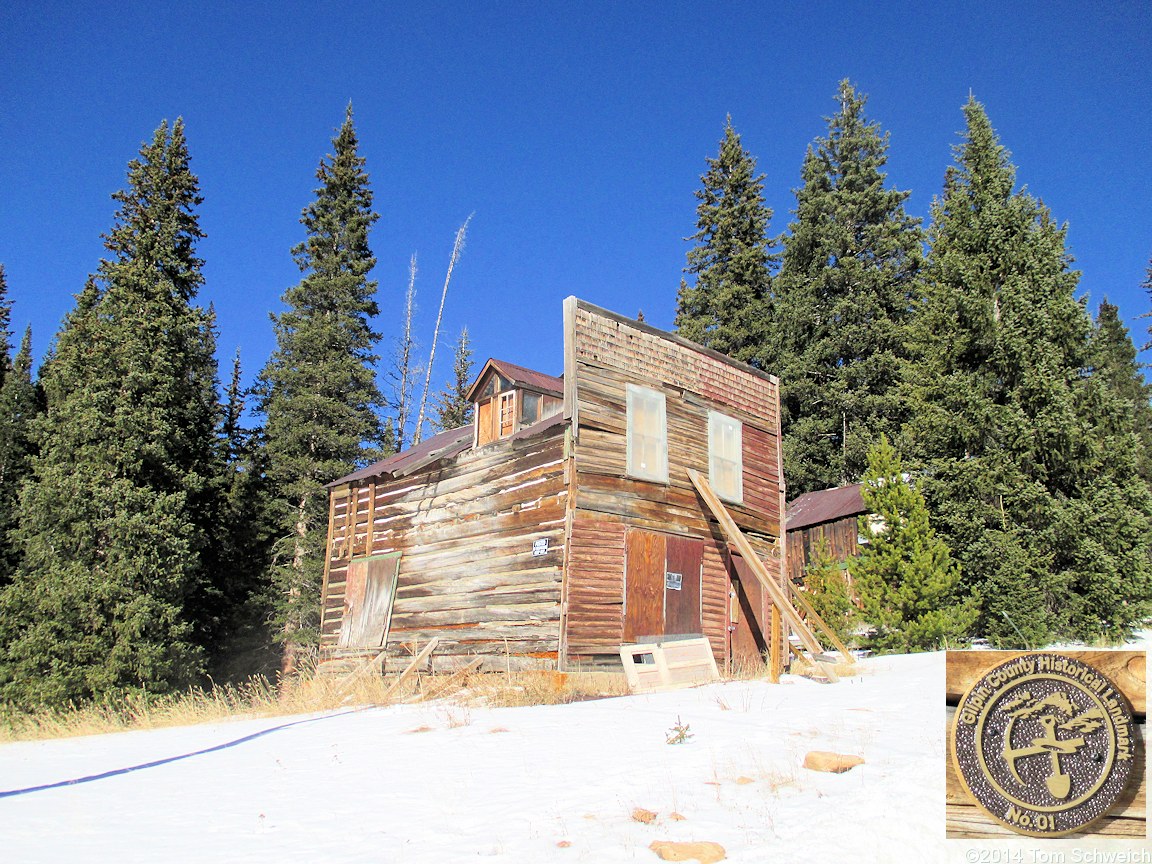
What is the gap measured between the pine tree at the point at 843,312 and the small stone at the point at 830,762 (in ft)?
95.8

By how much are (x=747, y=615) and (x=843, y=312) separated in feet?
74.6

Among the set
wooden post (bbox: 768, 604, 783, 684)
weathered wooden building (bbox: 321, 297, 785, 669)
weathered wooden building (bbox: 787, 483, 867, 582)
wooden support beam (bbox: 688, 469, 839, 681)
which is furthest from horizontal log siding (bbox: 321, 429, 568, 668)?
weathered wooden building (bbox: 787, 483, 867, 582)

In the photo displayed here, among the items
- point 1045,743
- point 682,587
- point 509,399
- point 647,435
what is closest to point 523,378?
point 509,399

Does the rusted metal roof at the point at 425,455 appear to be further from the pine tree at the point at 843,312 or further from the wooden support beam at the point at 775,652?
the pine tree at the point at 843,312

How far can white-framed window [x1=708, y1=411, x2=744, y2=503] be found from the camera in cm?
1878

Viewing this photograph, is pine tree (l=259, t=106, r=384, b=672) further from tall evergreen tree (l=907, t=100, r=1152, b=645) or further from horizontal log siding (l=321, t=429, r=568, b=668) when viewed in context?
tall evergreen tree (l=907, t=100, r=1152, b=645)

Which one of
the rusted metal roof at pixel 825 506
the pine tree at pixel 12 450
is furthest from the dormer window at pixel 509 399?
→ the pine tree at pixel 12 450

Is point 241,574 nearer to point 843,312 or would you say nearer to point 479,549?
point 479,549

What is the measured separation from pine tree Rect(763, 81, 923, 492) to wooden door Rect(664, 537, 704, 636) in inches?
775

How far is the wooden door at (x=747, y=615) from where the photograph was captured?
1830 cm

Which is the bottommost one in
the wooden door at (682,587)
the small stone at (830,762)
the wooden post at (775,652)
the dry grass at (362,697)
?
the dry grass at (362,697)

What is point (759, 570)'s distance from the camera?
15.4 m

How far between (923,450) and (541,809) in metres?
19.8

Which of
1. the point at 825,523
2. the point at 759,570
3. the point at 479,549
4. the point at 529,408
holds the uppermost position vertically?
the point at 529,408
